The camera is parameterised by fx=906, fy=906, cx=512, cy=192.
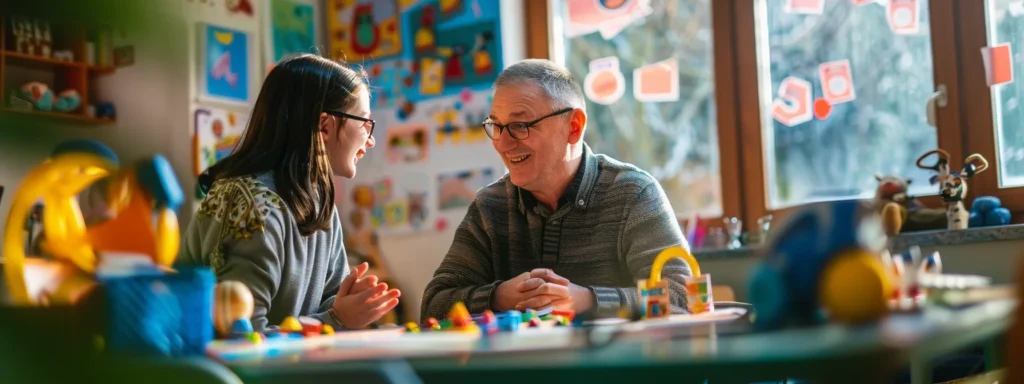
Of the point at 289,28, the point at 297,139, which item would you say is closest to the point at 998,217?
the point at 297,139

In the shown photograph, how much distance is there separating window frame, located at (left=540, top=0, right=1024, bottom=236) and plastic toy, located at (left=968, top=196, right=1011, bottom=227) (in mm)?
150

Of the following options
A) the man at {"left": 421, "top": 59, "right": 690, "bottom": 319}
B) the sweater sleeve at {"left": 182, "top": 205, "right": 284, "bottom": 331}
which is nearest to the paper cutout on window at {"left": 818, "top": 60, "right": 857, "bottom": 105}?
the man at {"left": 421, "top": 59, "right": 690, "bottom": 319}

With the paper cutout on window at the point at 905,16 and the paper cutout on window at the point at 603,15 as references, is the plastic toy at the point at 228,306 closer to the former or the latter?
the paper cutout on window at the point at 905,16

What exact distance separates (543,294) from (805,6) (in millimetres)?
2130

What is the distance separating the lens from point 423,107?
397 centimetres

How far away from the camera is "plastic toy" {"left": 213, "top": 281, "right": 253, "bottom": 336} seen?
959 millimetres

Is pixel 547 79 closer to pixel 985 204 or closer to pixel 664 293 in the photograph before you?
pixel 664 293

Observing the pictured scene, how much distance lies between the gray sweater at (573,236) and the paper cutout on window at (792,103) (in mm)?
1484

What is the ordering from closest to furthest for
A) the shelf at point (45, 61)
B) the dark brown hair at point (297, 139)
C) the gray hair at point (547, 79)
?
1. the shelf at point (45, 61)
2. the dark brown hair at point (297, 139)
3. the gray hair at point (547, 79)

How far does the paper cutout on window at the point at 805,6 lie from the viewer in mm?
3164

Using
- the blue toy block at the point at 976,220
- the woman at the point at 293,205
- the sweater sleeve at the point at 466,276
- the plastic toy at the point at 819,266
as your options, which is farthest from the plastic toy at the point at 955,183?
the plastic toy at the point at 819,266

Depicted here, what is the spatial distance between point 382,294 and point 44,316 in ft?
3.31

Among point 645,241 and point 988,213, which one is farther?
point 988,213

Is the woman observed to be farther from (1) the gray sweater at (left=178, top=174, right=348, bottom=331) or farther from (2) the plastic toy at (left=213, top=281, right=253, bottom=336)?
(2) the plastic toy at (left=213, top=281, right=253, bottom=336)
